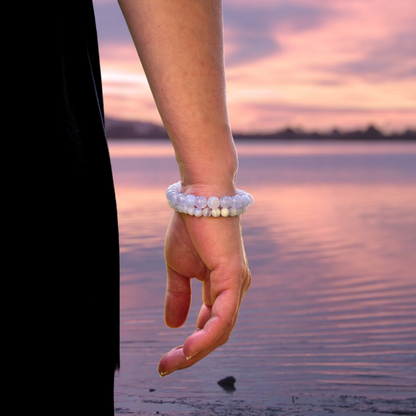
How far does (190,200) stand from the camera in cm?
87

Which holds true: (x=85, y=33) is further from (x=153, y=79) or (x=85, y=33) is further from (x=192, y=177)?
(x=192, y=177)

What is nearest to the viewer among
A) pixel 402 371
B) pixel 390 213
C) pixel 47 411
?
pixel 47 411

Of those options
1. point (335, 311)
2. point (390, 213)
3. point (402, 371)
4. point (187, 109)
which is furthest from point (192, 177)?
point (390, 213)

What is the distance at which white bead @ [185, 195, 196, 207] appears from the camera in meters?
0.87

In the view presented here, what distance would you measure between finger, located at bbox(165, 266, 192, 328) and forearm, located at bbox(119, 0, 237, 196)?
239 millimetres

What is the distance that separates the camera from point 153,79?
83 cm

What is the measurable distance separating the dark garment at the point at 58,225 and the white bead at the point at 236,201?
0.24 m

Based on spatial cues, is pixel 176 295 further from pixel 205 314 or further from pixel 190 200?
pixel 190 200

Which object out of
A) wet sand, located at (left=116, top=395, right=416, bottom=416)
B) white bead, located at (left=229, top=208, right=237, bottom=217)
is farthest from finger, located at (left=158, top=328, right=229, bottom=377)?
wet sand, located at (left=116, top=395, right=416, bottom=416)

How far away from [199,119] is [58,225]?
32 centimetres

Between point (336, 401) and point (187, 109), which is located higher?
point (187, 109)

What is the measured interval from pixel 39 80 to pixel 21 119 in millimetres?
72

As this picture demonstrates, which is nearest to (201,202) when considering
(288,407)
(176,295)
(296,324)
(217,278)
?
(217,278)

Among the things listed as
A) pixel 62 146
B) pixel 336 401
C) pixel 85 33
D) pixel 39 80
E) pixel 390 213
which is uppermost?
pixel 85 33
